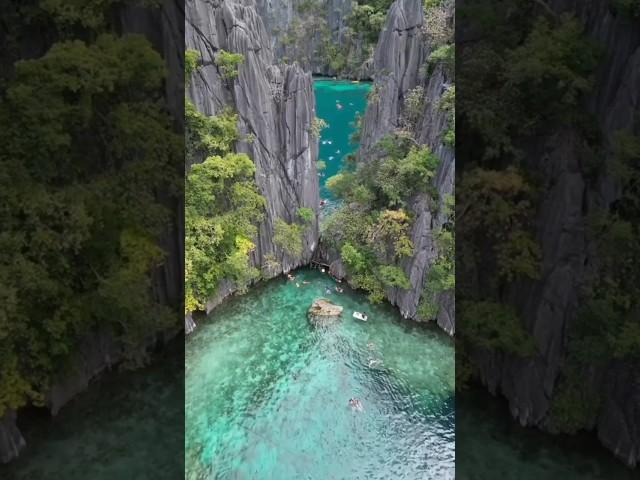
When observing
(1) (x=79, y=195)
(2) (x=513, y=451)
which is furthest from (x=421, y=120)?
(1) (x=79, y=195)

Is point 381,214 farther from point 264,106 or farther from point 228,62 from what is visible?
point 228,62

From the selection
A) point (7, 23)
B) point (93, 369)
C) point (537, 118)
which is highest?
point (7, 23)

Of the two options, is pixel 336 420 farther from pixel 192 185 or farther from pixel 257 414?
pixel 192 185

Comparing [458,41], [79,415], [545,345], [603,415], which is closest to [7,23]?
[79,415]

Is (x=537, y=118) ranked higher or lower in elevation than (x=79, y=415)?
higher

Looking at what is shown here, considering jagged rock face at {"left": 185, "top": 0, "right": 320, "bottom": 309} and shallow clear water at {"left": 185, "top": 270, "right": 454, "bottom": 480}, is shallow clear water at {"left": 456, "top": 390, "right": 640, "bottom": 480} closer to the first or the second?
shallow clear water at {"left": 185, "top": 270, "right": 454, "bottom": 480}

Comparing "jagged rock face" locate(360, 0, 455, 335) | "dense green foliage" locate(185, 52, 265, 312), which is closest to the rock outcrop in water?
"jagged rock face" locate(360, 0, 455, 335)
